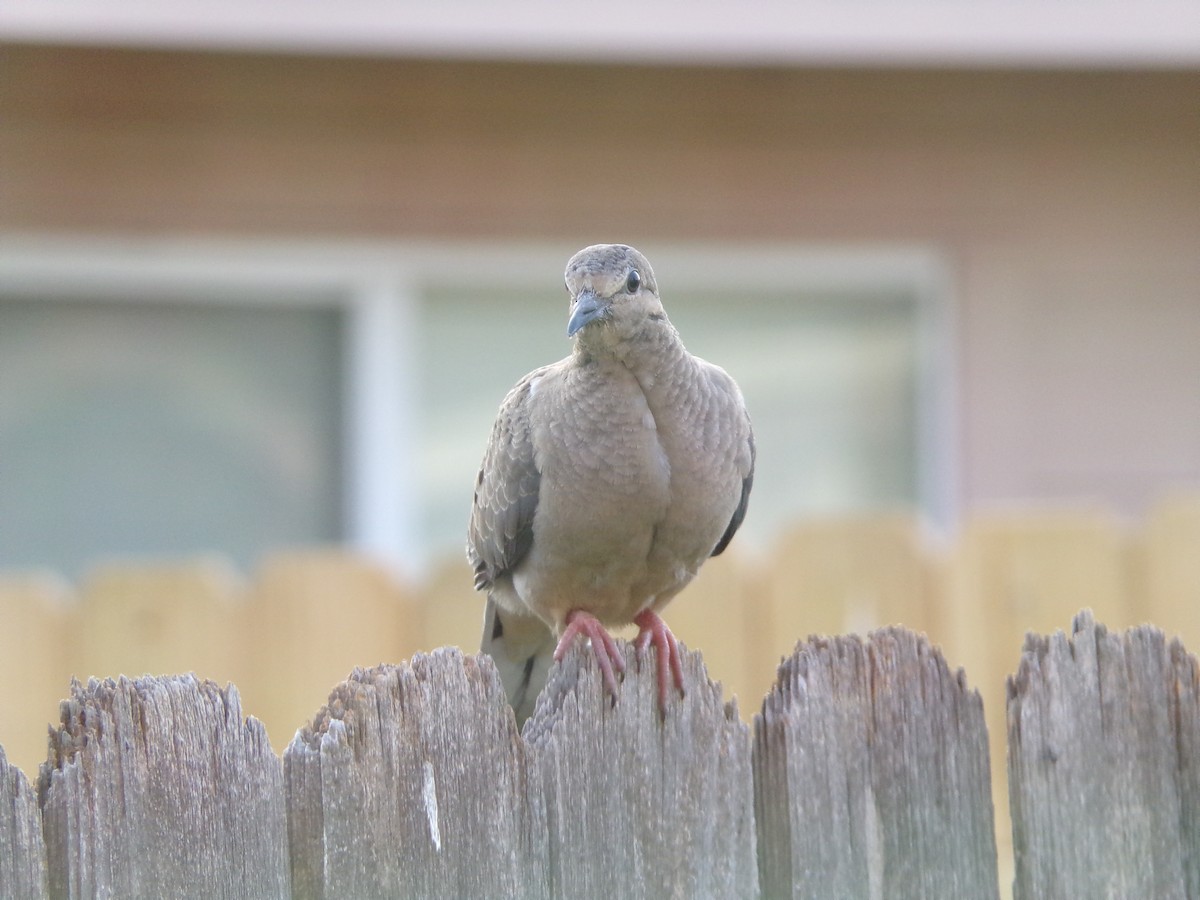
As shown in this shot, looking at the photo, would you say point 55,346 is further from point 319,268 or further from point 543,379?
point 543,379

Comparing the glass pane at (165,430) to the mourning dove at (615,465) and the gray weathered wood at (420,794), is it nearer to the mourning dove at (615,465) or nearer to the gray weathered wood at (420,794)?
the mourning dove at (615,465)

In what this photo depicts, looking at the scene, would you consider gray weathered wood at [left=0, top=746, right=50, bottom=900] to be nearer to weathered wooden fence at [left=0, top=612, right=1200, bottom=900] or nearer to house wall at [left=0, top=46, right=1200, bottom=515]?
weathered wooden fence at [left=0, top=612, right=1200, bottom=900]

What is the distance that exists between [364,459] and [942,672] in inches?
168

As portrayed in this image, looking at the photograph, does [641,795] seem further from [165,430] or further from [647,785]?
[165,430]

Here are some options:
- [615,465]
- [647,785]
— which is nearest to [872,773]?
[647,785]

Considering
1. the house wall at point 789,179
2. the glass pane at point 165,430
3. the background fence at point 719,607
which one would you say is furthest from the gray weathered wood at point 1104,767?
the glass pane at point 165,430

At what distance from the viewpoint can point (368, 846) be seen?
2.10m

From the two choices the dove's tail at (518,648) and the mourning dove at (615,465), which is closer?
the mourning dove at (615,465)

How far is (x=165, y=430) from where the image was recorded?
6.11m

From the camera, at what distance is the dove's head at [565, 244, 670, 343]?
2801mm

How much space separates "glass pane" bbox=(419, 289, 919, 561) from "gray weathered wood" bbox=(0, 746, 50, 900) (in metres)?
4.26

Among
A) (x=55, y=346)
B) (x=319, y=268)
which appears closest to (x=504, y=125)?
(x=319, y=268)

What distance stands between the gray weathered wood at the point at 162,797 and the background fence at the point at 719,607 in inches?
91.1

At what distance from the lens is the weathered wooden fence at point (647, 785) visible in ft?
6.78
